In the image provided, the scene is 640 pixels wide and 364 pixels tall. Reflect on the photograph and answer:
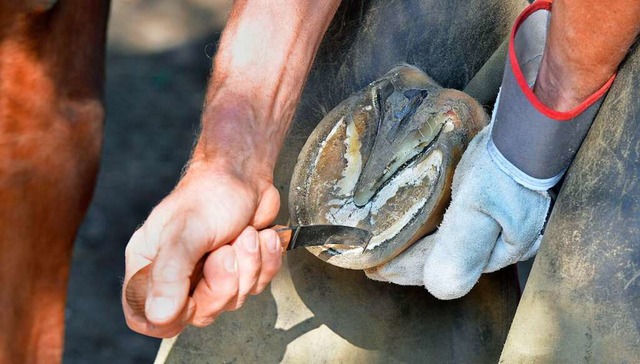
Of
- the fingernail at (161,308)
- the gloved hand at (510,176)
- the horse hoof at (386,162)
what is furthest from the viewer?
the horse hoof at (386,162)

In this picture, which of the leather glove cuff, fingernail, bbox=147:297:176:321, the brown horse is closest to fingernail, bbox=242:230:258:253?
fingernail, bbox=147:297:176:321

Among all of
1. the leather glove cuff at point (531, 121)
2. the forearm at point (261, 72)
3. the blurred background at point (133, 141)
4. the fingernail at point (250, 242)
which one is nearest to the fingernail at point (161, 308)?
the fingernail at point (250, 242)

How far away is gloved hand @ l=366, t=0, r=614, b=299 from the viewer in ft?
3.06

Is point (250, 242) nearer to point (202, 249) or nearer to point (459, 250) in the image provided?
point (202, 249)

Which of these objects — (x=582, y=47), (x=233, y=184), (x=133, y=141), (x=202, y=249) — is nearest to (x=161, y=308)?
(x=202, y=249)

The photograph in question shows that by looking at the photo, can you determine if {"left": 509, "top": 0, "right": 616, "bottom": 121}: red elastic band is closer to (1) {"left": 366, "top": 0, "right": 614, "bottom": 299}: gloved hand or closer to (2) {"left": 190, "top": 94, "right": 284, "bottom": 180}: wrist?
(1) {"left": 366, "top": 0, "right": 614, "bottom": 299}: gloved hand

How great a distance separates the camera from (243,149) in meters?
1.05

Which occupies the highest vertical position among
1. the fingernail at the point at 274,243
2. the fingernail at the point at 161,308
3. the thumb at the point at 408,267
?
the fingernail at the point at 161,308

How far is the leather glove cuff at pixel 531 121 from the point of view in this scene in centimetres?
92

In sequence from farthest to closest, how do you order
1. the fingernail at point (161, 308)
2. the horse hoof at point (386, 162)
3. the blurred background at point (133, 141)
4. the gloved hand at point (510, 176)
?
the blurred background at point (133, 141) < the horse hoof at point (386, 162) < the gloved hand at point (510, 176) < the fingernail at point (161, 308)

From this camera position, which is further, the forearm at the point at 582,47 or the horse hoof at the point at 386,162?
the horse hoof at the point at 386,162

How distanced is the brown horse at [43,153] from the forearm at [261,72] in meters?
0.22

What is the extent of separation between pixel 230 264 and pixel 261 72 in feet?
1.03

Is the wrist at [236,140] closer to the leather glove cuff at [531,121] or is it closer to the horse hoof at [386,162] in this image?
the horse hoof at [386,162]
